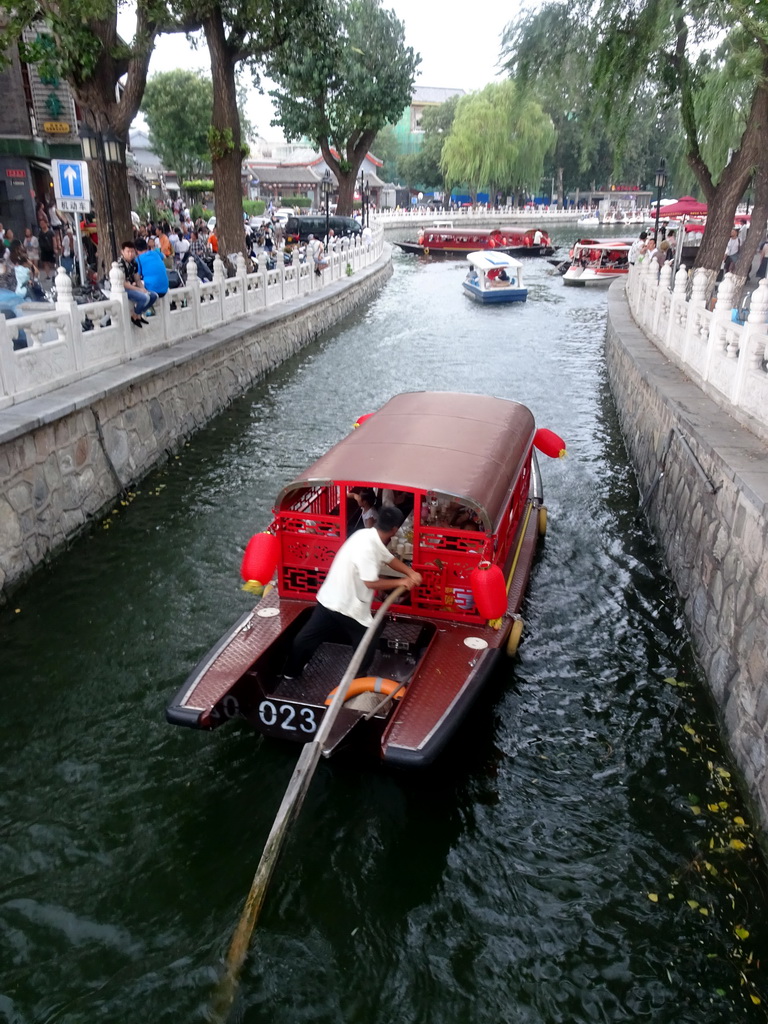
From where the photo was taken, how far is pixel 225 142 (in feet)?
54.9

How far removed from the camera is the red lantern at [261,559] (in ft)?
20.0

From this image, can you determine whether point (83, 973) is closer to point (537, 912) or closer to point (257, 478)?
point (537, 912)

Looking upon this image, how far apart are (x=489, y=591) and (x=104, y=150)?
37.3 feet

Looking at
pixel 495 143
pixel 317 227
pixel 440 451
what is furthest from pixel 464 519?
pixel 495 143

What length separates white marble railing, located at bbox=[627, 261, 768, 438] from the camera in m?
7.52

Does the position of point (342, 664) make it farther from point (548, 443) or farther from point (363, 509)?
point (548, 443)

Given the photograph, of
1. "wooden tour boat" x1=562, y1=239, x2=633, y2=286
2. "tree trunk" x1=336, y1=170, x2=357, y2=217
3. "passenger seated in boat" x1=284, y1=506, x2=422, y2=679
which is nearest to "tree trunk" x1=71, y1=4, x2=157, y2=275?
"passenger seated in boat" x1=284, y1=506, x2=422, y2=679

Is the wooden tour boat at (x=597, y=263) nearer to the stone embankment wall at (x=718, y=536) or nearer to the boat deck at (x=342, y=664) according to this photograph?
the stone embankment wall at (x=718, y=536)

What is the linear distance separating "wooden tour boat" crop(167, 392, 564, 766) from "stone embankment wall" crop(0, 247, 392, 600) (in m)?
3.12

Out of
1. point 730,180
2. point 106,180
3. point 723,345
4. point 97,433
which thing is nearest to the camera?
point 723,345

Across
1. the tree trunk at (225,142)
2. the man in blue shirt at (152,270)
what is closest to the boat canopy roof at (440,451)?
the man in blue shirt at (152,270)

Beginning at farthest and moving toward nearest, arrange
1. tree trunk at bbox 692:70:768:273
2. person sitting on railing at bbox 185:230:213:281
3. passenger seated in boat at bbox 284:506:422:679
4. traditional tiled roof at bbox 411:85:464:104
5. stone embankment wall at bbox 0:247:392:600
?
1. traditional tiled roof at bbox 411:85:464:104
2. person sitting on railing at bbox 185:230:213:281
3. tree trunk at bbox 692:70:768:273
4. stone embankment wall at bbox 0:247:392:600
5. passenger seated in boat at bbox 284:506:422:679

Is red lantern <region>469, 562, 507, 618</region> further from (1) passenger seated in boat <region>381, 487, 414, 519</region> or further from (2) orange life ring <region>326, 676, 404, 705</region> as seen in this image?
(1) passenger seated in boat <region>381, 487, 414, 519</region>

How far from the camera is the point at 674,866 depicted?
476 centimetres
